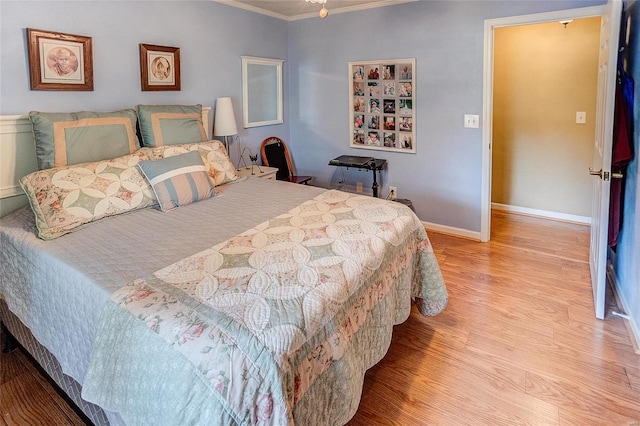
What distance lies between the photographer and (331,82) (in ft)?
14.4

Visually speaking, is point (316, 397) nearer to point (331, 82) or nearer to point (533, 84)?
point (331, 82)

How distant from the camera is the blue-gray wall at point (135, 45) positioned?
7.83ft

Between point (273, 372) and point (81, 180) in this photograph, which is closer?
point (273, 372)

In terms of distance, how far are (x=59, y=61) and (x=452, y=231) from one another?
11.6ft

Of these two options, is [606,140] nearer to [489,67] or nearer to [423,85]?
[489,67]

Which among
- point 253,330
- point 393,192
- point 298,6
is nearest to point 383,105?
point 393,192

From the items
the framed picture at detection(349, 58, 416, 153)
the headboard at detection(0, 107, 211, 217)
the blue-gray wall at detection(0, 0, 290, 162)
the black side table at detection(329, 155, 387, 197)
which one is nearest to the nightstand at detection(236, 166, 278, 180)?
the blue-gray wall at detection(0, 0, 290, 162)

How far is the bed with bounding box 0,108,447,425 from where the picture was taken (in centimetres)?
112

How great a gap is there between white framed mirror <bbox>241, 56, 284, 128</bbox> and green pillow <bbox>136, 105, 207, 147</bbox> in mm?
1040

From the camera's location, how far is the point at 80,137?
2395mm

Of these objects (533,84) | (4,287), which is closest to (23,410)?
(4,287)

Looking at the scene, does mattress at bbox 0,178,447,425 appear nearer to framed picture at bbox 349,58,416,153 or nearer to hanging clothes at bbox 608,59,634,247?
hanging clothes at bbox 608,59,634,247

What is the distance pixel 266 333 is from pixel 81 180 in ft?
5.24

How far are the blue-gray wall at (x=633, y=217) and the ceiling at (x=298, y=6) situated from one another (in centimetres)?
194
